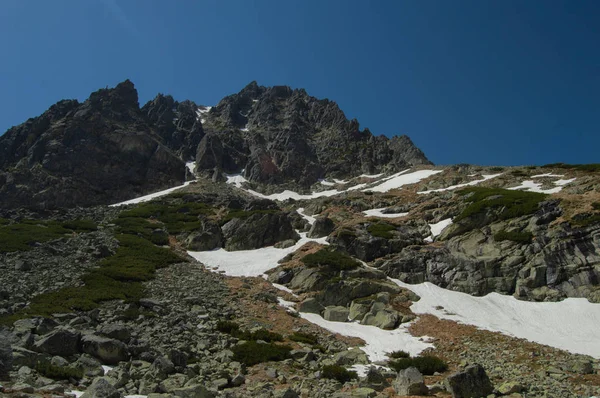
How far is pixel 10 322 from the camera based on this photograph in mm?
17922

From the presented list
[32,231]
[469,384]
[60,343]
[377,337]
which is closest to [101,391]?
[60,343]

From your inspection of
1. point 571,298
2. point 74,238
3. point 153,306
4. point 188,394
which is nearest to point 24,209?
point 74,238

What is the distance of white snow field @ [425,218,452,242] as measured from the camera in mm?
42806

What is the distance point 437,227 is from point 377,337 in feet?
79.1

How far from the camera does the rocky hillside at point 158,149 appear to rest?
8662cm

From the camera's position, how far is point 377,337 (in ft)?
79.1

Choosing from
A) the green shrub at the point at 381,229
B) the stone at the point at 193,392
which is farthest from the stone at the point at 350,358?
the green shrub at the point at 381,229

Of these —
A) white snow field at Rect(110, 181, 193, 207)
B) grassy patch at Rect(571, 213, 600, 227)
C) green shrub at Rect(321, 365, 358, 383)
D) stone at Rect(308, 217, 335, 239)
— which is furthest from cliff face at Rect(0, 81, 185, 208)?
grassy patch at Rect(571, 213, 600, 227)

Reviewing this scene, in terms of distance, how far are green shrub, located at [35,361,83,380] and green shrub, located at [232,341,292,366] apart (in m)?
6.08

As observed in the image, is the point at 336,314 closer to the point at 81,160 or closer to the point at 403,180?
the point at 403,180

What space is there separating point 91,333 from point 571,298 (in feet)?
100

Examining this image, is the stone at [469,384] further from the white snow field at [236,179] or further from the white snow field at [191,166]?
the white snow field at [191,166]

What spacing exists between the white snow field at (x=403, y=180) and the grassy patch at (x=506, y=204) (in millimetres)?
33970

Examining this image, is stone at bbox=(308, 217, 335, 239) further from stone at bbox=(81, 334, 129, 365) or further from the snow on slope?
stone at bbox=(81, 334, 129, 365)
